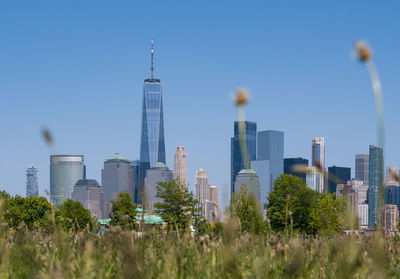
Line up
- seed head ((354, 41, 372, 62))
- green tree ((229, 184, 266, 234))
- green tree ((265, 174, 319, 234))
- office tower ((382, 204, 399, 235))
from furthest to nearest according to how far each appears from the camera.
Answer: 1. green tree ((265, 174, 319, 234))
2. green tree ((229, 184, 266, 234))
3. office tower ((382, 204, 399, 235))
4. seed head ((354, 41, 372, 62))

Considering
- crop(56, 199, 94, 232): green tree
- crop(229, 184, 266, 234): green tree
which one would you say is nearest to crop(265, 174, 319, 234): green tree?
crop(56, 199, 94, 232): green tree

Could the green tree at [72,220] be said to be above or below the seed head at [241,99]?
below

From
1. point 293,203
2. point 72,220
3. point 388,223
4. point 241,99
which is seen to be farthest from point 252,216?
point 293,203

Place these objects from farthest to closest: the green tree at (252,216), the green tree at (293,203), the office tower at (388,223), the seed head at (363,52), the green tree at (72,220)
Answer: the green tree at (293,203)
the green tree at (72,220)
the green tree at (252,216)
the office tower at (388,223)
the seed head at (363,52)

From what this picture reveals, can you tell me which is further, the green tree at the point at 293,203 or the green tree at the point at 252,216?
the green tree at the point at 293,203

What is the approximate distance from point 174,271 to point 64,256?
1546 mm

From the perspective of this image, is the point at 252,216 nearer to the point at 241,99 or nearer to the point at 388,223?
the point at 241,99

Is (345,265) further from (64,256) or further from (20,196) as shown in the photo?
(20,196)

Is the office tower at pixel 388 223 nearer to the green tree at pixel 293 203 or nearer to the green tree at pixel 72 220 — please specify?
the green tree at pixel 72 220

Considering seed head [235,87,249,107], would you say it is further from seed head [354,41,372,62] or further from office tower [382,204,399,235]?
office tower [382,204,399,235]

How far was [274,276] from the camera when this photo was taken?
17.6 ft

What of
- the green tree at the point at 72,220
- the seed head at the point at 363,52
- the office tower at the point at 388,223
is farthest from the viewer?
the green tree at the point at 72,220

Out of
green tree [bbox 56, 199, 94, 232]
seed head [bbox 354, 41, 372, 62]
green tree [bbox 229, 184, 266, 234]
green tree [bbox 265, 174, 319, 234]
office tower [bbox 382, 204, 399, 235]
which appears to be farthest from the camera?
green tree [bbox 265, 174, 319, 234]

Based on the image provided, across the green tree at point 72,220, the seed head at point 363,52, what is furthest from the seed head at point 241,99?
the green tree at point 72,220
